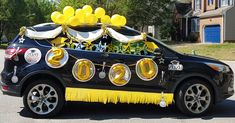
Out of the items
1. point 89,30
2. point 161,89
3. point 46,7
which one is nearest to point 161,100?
point 161,89

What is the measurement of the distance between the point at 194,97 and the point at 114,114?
1.57m

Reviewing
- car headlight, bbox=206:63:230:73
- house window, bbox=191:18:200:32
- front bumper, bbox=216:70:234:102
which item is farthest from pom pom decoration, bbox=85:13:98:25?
house window, bbox=191:18:200:32

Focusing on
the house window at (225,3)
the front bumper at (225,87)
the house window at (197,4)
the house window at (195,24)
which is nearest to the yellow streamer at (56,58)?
the front bumper at (225,87)

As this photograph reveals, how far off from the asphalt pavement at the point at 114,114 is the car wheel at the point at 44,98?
0.56 feet

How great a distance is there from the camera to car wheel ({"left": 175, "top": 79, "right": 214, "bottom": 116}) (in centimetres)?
774

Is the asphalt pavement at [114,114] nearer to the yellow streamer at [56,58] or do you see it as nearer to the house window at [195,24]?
the yellow streamer at [56,58]

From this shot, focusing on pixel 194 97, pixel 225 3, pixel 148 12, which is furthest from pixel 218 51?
pixel 194 97

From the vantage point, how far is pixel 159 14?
175 ft

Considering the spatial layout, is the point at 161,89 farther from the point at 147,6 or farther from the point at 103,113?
the point at 147,6

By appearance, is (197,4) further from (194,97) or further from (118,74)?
(118,74)

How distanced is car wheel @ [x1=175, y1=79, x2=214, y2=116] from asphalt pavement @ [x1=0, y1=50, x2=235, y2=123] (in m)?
0.16

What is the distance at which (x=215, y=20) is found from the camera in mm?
45125

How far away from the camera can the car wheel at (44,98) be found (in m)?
7.54

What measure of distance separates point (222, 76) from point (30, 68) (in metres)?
3.64
